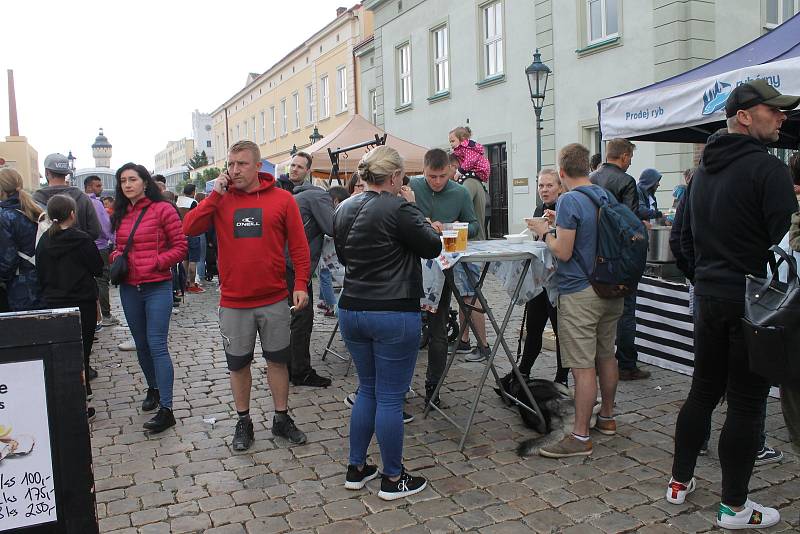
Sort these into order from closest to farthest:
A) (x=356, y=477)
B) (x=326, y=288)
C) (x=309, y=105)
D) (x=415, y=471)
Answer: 1. (x=356, y=477)
2. (x=415, y=471)
3. (x=326, y=288)
4. (x=309, y=105)

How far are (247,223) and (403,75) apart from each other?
18366mm

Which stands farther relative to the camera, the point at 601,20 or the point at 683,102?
the point at 601,20

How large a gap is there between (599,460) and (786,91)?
9.18ft

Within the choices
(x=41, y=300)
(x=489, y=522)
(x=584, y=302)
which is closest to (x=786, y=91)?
(x=584, y=302)

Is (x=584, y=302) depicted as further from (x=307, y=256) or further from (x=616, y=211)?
(x=307, y=256)

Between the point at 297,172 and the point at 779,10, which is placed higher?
the point at 779,10

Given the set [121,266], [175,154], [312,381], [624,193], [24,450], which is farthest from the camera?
[175,154]

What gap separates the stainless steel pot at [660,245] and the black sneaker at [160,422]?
14.2 feet

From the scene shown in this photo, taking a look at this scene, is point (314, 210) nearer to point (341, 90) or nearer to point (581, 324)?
point (581, 324)

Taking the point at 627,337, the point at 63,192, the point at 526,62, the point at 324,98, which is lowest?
the point at 627,337

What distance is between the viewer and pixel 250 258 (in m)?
3.91

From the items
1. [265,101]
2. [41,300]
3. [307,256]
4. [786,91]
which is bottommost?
[41,300]

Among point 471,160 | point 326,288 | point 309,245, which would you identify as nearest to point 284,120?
point 326,288

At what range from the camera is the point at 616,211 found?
3.76 m
